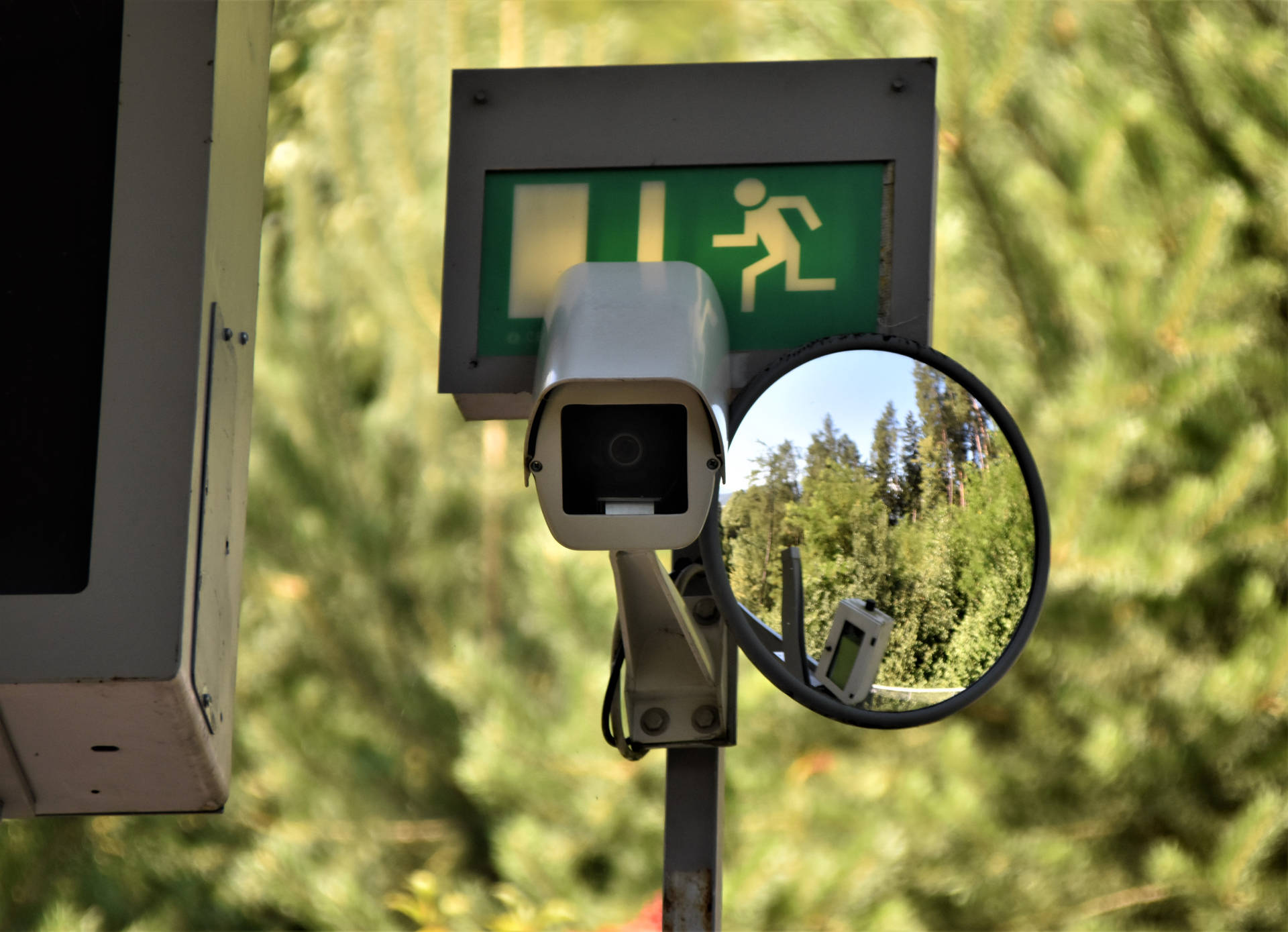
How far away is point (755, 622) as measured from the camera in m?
1.15

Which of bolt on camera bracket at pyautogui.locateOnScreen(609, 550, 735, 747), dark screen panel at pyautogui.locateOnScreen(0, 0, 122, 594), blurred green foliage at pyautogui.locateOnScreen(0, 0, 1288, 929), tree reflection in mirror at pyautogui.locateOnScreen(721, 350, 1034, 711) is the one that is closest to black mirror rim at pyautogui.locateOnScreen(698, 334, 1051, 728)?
tree reflection in mirror at pyautogui.locateOnScreen(721, 350, 1034, 711)

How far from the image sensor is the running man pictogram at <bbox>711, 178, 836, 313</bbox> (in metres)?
1.27

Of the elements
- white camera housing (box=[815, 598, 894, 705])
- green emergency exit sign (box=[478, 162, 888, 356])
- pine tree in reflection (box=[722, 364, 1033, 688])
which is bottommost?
white camera housing (box=[815, 598, 894, 705])

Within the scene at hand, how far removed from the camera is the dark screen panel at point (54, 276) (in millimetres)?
1118

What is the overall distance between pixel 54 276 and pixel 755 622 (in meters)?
0.65

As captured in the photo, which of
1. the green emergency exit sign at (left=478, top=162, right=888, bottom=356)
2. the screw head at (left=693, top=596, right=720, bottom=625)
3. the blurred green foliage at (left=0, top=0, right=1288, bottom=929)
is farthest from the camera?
the blurred green foliage at (left=0, top=0, right=1288, bottom=929)

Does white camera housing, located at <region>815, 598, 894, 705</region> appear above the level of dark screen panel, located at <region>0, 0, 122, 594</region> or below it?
below

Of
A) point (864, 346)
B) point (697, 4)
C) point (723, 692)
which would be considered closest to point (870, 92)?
point (864, 346)

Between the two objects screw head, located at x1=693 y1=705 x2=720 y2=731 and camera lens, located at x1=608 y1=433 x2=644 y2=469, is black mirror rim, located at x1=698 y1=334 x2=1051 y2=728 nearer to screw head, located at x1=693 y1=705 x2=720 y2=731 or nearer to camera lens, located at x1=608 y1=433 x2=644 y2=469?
camera lens, located at x1=608 y1=433 x2=644 y2=469

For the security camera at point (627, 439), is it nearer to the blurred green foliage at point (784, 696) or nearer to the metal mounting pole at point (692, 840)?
the metal mounting pole at point (692, 840)

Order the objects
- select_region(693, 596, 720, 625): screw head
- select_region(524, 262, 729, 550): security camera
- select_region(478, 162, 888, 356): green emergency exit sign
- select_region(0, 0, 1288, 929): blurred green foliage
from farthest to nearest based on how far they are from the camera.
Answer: select_region(0, 0, 1288, 929): blurred green foliage
select_region(693, 596, 720, 625): screw head
select_region(478, 162, 888, 356): green emergency exit sign
select_region(524, 262, 729, 550): security camera

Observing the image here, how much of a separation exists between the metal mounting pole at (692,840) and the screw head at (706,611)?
126 mm

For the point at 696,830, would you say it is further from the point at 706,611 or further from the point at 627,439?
the point at 627,439

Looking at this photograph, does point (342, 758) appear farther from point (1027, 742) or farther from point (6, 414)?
point (6, 414)
